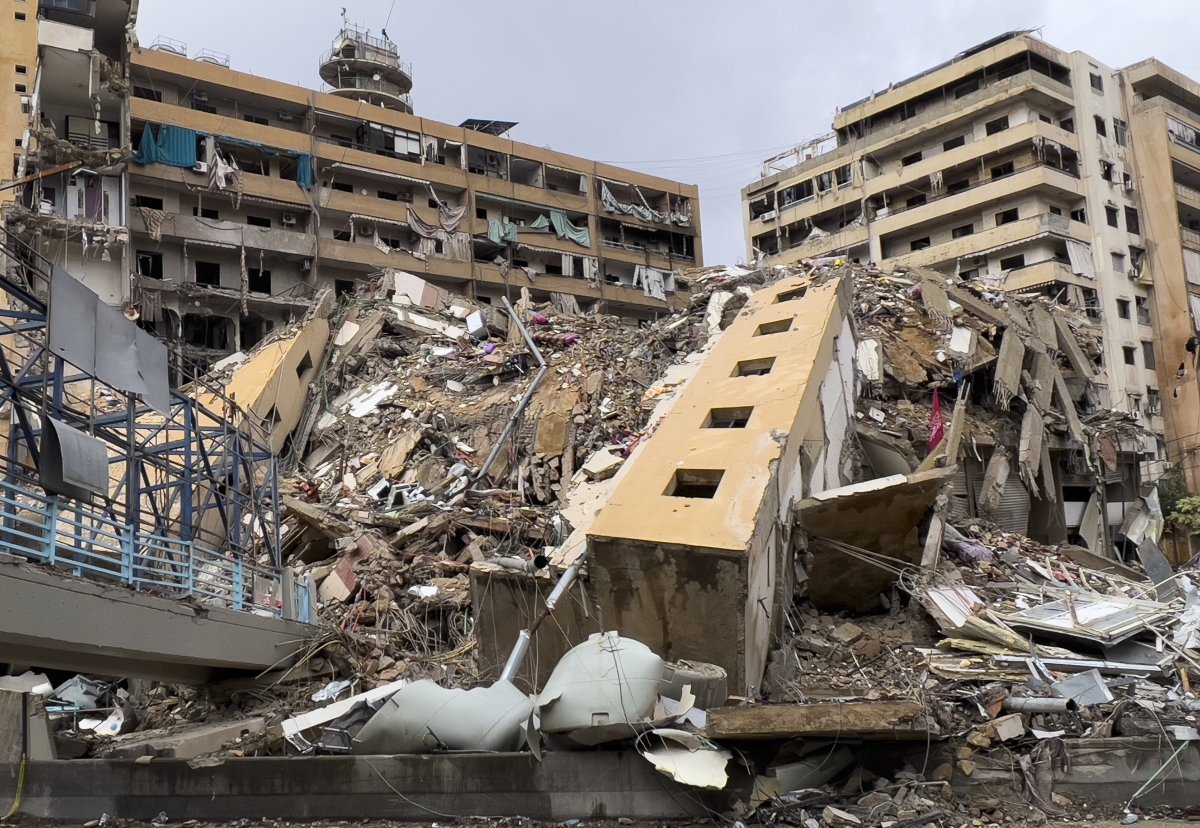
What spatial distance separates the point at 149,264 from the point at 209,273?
6.13 ft

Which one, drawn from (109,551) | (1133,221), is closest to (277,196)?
(109,551)

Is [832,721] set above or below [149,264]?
below

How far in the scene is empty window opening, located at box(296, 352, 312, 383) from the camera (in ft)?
60.8

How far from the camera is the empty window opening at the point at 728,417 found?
1012cm

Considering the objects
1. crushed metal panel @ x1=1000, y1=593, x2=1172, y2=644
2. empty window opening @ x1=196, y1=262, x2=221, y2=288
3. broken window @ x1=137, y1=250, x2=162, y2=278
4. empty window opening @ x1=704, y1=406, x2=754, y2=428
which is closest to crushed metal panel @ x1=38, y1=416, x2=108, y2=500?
empty window opening @ x1=704, y1=406, x2=754, y2=428

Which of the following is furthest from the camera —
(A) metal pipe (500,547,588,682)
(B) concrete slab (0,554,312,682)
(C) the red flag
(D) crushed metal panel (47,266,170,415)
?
(C) the red flag

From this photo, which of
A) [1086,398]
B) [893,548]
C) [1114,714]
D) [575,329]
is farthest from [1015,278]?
[1114,714]

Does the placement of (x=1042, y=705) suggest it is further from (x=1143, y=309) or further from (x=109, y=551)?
(x=1143, y=309)

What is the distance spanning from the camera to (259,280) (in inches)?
1255

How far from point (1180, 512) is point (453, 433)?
2160 centimetres

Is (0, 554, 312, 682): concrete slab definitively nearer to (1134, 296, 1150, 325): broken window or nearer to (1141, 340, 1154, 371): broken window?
(1141, 340, 1154, 371): broken window

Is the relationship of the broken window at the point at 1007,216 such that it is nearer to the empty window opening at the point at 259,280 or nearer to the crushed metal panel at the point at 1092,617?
the empty window opening at the point at 259,280

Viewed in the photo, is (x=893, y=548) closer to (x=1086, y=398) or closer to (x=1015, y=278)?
(x=1086, y=398)

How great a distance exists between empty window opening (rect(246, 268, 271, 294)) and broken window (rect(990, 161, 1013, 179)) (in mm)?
25267
